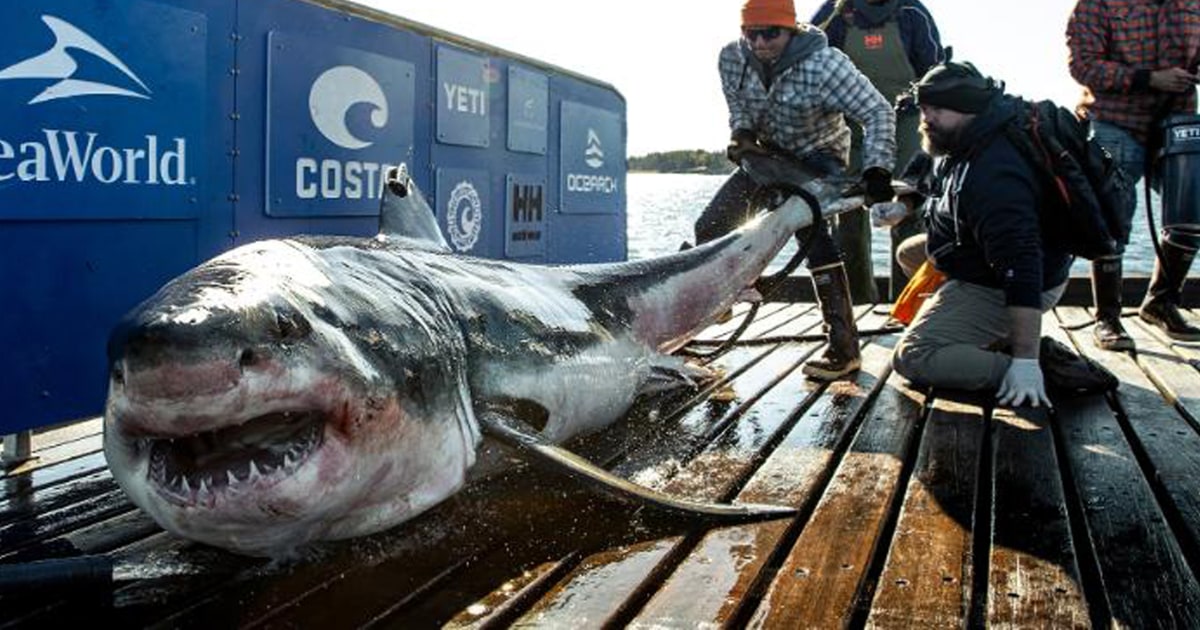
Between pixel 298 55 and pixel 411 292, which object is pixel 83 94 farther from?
pixel 411 292

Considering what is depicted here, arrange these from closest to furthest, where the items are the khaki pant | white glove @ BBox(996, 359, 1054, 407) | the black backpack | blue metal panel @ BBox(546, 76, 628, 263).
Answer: white glove @ BBox(996, 359, 1054, 407), the black backpack, the khaki pant, blue metal panel @ BBox(546, 76, 628, 263)

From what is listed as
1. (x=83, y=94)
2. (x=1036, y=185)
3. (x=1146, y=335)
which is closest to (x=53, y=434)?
(x=83, y=94)

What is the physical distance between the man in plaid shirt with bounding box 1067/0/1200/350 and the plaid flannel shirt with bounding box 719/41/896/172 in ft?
6.04

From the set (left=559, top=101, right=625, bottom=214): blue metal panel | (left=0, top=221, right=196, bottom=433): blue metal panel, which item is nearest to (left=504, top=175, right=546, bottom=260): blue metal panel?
(left=559, top=101, right=625, bottom=214): blue metal panel

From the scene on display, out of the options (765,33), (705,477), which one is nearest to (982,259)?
Result: (765,33)

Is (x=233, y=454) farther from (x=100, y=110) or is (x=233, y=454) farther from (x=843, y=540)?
(x=100, y=110)

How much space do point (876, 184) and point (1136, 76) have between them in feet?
7.33

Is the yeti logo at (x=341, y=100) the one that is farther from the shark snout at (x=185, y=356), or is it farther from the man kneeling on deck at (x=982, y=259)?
the shark snout at (x=185, y=356)

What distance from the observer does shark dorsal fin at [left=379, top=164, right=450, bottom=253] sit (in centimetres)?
400

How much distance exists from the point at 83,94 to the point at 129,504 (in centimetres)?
189

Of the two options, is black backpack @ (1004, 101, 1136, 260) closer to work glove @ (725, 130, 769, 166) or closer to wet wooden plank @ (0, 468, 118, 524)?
work glove @ (725, 130, 769, 166)

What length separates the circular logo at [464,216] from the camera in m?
6.96

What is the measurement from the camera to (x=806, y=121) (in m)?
5.92

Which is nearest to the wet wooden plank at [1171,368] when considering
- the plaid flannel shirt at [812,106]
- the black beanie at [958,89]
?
the black beanie at [958,89]
